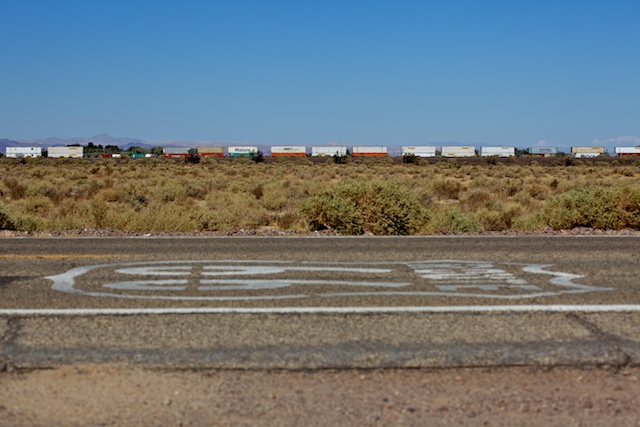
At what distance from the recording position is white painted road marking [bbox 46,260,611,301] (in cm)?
773

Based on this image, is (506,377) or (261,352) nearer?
(506,377)

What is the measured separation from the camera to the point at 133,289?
7.97 meters

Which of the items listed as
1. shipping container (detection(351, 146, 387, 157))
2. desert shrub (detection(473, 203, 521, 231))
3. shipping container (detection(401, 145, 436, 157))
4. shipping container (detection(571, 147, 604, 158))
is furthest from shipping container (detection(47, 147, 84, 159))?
desert shrub (detection(473, 203, 521, 231))

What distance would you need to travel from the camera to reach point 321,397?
482cm

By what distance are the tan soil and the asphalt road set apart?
0.71 feet

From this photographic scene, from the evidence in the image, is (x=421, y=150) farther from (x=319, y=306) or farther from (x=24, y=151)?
(x=319, y=306)

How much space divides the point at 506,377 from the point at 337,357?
119 cm

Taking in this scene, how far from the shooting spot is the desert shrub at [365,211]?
15727 mm

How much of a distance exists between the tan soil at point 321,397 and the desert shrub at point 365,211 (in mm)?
10168

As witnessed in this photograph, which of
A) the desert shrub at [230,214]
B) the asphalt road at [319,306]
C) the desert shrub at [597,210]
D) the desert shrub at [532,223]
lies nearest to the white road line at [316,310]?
the asphalt road at [319,306]

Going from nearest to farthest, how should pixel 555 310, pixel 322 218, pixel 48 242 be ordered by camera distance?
1. pixel 555 310
2. pixel 48 242
3. pixel 322 218

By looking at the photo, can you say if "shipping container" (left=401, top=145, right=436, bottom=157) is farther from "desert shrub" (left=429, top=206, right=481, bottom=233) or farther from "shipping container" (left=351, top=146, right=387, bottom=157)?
"desert shrub" (left=429, top=206, right=481, bottom=233)

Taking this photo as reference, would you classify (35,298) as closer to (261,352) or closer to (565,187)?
(261,352)

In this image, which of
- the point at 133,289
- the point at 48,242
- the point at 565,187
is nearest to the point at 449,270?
the point at 133,289
